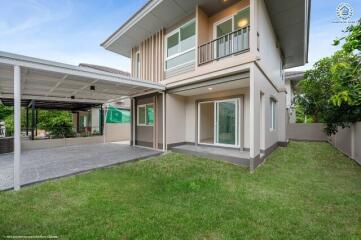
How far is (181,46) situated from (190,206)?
315 inches

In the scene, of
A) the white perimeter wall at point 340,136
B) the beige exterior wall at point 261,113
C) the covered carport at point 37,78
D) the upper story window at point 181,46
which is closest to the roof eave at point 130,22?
the upper story window at point 181,46

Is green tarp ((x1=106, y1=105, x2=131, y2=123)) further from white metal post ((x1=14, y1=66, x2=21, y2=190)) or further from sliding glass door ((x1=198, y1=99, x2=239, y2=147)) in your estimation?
white metal post ((x1=14, y1=66, x2=21, y2=190))

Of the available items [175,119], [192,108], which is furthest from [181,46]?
[175,119]

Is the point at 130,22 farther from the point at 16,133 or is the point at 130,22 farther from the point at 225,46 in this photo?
the point at 16,133

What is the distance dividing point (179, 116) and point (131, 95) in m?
3.33

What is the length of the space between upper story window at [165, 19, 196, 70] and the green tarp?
25.4 feet

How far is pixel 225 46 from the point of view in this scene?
8.06m

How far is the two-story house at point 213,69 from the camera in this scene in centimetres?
713

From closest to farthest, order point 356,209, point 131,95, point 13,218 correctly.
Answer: point 13,218
point 356,209
point 131,95

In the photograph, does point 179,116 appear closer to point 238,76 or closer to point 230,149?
point 230,149

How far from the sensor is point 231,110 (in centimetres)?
891

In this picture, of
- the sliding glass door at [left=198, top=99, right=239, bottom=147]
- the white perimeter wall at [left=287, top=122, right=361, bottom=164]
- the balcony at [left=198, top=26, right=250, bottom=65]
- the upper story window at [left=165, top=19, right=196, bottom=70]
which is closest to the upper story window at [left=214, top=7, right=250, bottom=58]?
the balcony at [left=198, top=26, right=250, bottom=65]

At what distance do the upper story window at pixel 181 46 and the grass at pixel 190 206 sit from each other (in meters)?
5.72

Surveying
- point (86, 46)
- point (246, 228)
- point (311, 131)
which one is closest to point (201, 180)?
point (246, 228)
